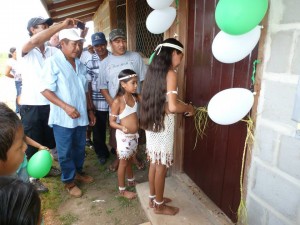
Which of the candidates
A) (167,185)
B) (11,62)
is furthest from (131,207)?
(11,62)

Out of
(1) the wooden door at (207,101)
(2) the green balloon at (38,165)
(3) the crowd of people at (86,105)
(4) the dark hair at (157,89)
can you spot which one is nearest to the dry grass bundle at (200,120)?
(1) the wooden door at (207,101)

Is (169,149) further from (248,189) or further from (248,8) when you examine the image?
(248,8)

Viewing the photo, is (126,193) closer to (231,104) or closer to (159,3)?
(231,104)

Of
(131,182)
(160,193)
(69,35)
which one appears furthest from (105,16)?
(160,193)

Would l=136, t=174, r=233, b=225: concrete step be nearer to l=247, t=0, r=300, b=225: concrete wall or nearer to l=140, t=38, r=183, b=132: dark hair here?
l=247, t=0, r=300, b=225: concrete wall

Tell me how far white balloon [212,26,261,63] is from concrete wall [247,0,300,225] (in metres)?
0.11

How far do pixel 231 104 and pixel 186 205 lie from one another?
1445 mm

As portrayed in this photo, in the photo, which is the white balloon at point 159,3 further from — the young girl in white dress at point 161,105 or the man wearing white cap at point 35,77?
the man wearing white cap at point 35,77

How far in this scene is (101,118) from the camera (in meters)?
3.61

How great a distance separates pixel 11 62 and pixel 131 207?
3.86 m

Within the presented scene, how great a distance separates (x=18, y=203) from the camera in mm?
729

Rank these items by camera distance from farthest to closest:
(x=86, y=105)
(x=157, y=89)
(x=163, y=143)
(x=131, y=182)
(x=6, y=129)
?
(x=131, y=182), (x=86, y=105), (x=163, y=143), (x=157, y=89), (x=6, y=129)

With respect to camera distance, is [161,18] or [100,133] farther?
[100,133]

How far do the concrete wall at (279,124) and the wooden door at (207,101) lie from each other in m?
0.24
